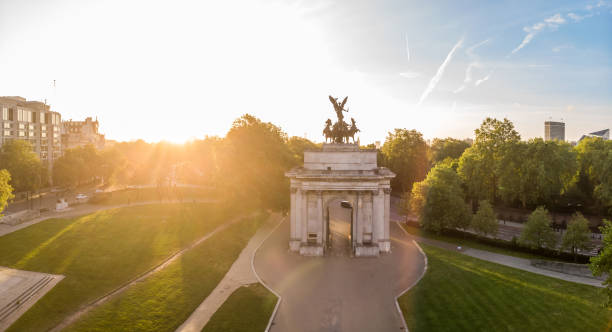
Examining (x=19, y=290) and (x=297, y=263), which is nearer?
(x=19, y=290)

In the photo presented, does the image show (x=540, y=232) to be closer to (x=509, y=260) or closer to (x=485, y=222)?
(x=509, y=260)

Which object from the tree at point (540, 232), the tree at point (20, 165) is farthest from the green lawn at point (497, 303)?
the tree at point (20, 165)

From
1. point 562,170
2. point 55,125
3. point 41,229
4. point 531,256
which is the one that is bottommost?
point 531,256

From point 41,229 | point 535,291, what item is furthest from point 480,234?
point 41,229

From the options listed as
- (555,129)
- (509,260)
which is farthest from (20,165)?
(555,129)

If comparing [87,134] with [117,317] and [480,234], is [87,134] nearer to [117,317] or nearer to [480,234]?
[117,317]

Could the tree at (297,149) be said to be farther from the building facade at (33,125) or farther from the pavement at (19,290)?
the building facade at (33,125)
